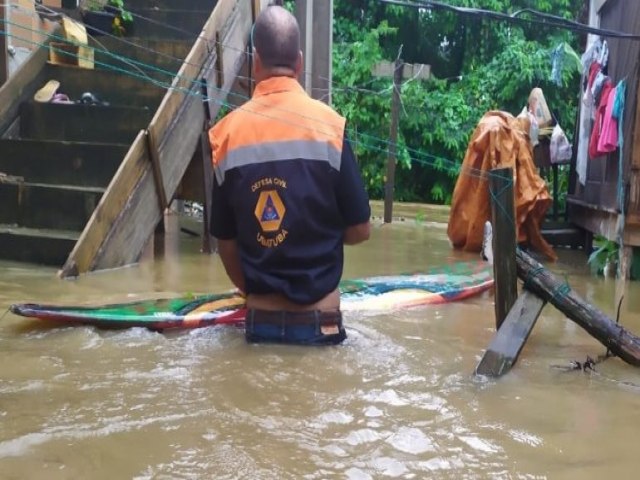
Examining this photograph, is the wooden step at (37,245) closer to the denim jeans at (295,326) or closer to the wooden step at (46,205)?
→ the wooden step at (46,205)

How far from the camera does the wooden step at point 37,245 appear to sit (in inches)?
209

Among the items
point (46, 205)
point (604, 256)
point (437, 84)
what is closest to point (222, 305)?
point (46, 205)

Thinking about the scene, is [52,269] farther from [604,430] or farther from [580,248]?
[580,248]

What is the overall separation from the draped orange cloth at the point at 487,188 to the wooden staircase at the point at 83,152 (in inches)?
107

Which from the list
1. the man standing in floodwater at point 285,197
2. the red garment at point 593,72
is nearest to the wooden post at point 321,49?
the red garment at point 593,72

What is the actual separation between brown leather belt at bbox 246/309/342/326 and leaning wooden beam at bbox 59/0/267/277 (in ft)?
7.16

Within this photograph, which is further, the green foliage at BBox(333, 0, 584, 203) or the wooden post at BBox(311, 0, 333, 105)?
the green foliage at BBox(333, 0, 584, 203)

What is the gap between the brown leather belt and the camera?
3.18m

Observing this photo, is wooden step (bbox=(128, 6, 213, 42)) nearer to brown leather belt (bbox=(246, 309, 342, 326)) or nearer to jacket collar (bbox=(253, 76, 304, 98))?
jacket collar (bbox=(253, 76, 304, 98))

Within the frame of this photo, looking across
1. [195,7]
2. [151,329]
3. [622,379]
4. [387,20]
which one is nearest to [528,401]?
[622,379]

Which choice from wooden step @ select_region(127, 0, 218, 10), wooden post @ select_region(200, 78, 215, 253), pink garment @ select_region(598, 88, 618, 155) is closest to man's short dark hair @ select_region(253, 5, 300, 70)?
wooden post @ select_region(200, 78, 215, 253)

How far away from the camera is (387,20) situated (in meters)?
18.5

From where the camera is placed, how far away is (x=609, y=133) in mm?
6449

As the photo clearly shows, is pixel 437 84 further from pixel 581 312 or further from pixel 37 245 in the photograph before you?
pixel 581 312
